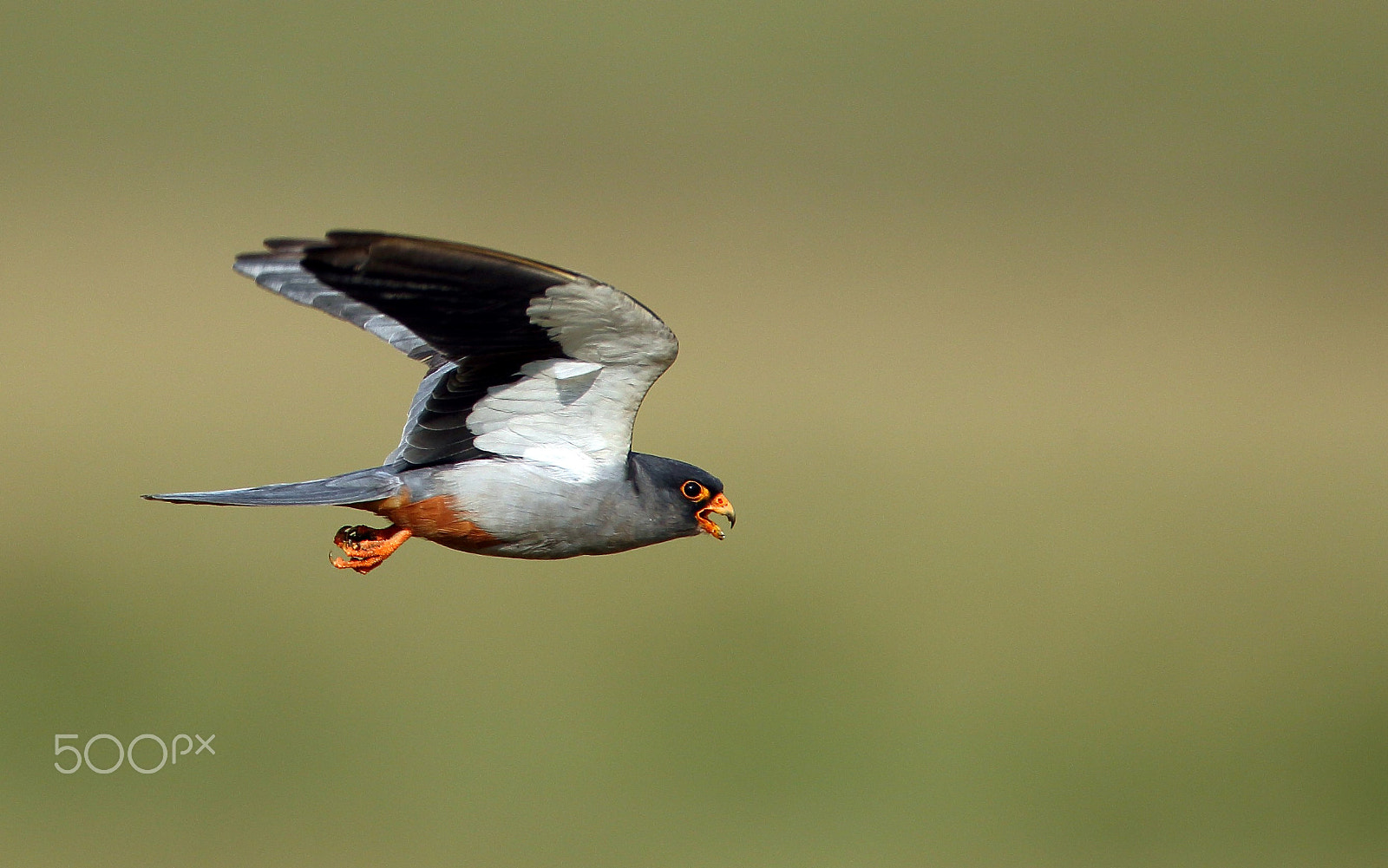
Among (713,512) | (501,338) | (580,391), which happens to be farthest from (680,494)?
(501,338)

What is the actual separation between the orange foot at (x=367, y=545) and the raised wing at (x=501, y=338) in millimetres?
392

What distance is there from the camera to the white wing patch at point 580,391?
Answer: 7055mm

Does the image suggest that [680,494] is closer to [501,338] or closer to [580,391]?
[580,391]

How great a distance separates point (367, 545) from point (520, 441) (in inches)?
38.3

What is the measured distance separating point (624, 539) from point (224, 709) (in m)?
14.6

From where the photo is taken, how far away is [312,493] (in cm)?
718

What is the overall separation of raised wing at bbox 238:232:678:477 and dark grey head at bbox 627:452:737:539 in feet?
0.71

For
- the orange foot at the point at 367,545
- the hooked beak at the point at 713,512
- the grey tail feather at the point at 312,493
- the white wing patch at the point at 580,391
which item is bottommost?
the orange foot at the point at 367,545

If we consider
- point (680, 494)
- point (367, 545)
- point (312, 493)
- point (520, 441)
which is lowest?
point (367, 545)

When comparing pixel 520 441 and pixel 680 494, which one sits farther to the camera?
pixel 680 494

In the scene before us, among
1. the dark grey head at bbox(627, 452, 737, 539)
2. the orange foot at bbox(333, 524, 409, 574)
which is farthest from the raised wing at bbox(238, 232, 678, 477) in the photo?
the orange foot at bbox(333, 524, 409, 574)

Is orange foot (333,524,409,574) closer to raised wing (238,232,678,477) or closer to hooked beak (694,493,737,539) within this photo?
raised wing (238,232,678,477)

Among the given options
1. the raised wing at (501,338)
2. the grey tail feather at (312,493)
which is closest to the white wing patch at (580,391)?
the raised wing at (501,338)

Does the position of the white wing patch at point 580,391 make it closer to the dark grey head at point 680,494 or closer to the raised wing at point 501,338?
the raised wing at point 501,338
